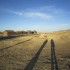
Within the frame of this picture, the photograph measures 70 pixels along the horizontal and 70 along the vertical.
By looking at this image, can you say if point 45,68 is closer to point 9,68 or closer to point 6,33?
point 9,68

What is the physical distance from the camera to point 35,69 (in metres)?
7.07

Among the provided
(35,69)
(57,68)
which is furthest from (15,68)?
(57,68)

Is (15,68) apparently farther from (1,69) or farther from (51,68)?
(51,68)

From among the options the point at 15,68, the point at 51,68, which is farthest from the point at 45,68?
the point at 15,68

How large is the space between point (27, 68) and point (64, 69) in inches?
81.5

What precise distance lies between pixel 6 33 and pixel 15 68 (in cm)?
6835

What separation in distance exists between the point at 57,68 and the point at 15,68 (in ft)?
7.84

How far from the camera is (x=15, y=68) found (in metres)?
7.29

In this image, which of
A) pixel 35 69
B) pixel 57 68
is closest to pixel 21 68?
pixel 35 69

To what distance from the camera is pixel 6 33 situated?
7381 cm

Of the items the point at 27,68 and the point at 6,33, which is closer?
the point at 27,68

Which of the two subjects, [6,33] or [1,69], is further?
[6,33]

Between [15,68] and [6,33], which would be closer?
[15,68]

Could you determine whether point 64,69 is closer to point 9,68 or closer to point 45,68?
point 45,68
